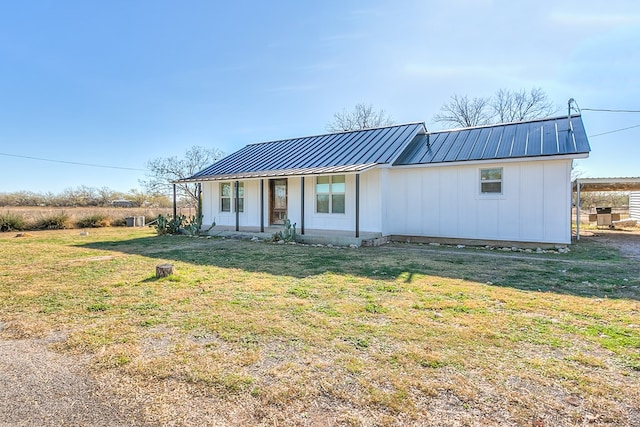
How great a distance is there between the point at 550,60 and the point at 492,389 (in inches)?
702

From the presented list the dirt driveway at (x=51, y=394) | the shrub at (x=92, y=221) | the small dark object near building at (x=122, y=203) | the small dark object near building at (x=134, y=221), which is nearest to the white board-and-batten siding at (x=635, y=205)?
the dirt driveway at (x=51, y=394)

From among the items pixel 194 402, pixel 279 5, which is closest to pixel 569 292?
pixel 194 402

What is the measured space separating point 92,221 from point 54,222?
172 cm

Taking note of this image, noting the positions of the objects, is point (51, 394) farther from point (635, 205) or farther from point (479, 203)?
point (635, 205)

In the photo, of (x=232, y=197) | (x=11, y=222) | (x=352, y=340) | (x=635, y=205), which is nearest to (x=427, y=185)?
(x=232, y=197)

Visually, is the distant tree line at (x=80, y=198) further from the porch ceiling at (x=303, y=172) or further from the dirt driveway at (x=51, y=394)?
the dirt driveway at (x=51, y=394)

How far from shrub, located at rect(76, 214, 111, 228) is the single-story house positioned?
9.04 m

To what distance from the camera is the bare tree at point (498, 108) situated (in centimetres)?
2761

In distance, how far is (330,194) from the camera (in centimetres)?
1260

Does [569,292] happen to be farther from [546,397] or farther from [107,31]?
[107,31]

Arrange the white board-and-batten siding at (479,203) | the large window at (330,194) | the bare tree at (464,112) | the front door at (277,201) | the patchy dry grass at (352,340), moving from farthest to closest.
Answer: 1. the bare tree at (464,112)
2. the front door at (277,201)
3. the large window at (330,194)
4. the white board-and-batten siding at (479,203)
5. the patchy dry grass at (352,340)

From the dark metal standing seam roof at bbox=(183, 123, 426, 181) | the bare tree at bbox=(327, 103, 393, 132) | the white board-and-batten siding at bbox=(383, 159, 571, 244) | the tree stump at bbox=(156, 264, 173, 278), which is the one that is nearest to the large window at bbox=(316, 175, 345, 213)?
the dark metal standing seam roof at bbox=(183, 123, 426, 181)

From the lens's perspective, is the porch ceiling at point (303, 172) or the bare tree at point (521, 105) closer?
the porch ceiling at point (303, 172)

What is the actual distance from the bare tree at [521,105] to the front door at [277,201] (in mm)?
23260
